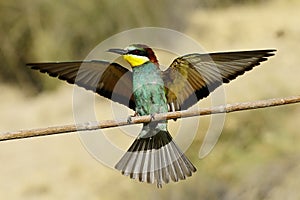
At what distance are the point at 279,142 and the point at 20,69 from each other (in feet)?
6.16

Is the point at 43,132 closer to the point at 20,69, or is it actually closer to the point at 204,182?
the point at 204,182

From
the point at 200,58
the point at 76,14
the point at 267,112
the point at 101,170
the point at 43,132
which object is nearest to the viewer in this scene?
the point at 43,132

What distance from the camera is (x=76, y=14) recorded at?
4.84 m

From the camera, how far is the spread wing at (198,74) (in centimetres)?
174

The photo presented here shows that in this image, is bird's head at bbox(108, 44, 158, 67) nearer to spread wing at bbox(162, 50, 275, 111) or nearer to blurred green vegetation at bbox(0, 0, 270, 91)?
spread wing at bbox(162, 50, 275, 111)

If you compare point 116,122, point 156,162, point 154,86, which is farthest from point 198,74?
point 116,122

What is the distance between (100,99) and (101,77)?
3.01 metres

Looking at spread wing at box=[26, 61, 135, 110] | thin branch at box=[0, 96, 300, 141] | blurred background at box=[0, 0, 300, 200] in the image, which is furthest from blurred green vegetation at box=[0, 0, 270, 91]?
thin branch at box=[0, 96, 300, 141]

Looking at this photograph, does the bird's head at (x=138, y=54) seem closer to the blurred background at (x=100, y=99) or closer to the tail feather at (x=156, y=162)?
the tail feather at (x=156, y=162)

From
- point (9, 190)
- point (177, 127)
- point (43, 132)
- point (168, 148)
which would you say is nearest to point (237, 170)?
point (177, 127)

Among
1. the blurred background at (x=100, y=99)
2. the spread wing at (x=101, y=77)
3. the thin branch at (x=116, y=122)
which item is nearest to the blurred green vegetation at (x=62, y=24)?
the blurred background at (x=100, y=99)

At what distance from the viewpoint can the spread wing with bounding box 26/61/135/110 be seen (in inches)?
69.7

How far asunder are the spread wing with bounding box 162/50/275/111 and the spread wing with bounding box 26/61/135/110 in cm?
10

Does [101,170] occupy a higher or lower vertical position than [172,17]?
lower
